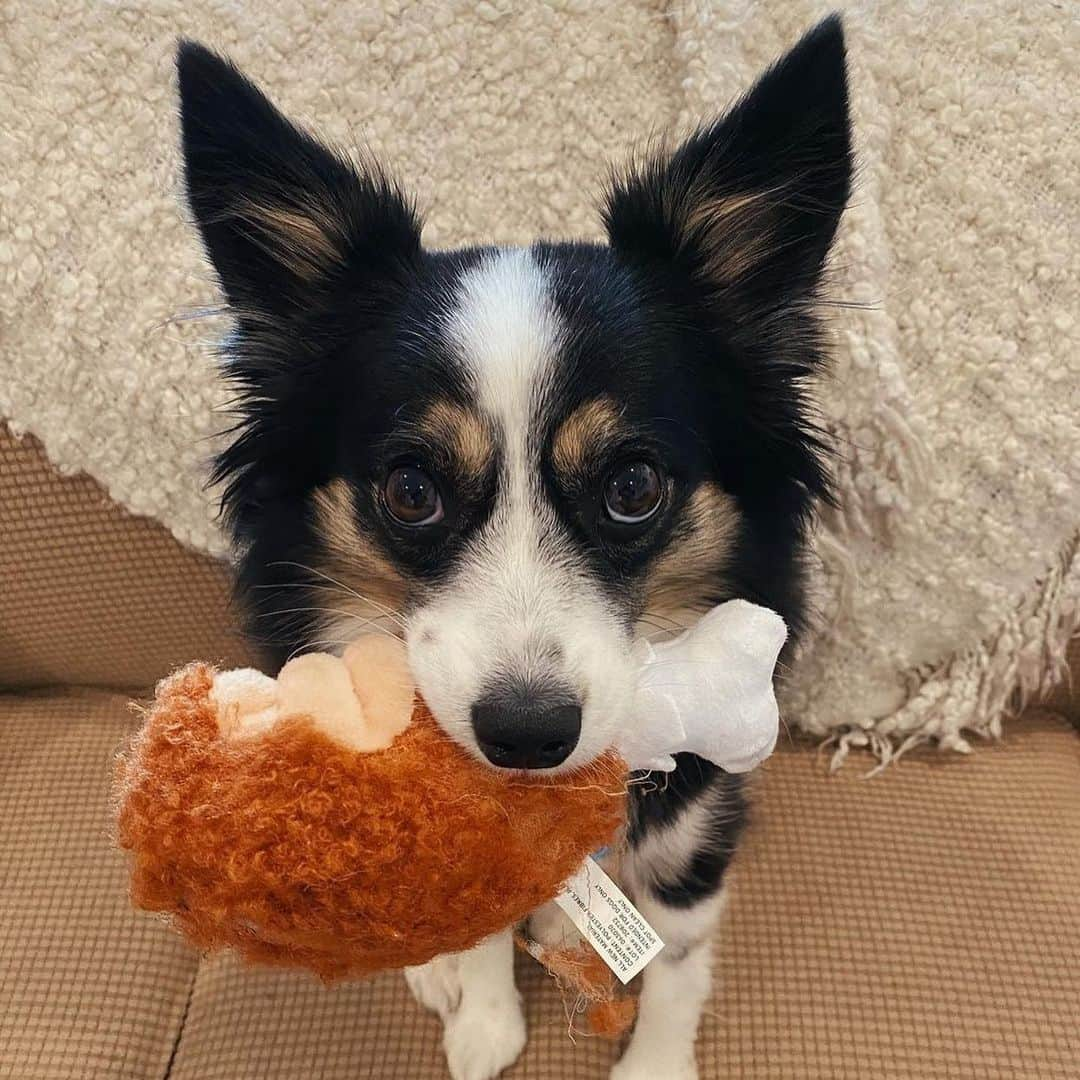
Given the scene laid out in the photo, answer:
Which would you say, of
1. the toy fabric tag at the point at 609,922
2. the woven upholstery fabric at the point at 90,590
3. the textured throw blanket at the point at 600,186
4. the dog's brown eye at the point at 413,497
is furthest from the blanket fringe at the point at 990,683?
the woven upholstery fabric at the point at 90,590

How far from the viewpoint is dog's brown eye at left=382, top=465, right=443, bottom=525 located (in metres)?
1.11

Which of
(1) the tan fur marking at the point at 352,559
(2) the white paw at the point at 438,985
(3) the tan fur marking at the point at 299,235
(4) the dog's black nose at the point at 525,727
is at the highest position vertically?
(3) the tan fur marking at the point at 299,235

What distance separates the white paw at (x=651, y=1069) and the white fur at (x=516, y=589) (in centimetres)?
71

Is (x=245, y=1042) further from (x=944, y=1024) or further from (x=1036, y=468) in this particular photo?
(x=1036, y=468)

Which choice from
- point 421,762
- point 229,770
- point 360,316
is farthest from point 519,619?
point 360,316

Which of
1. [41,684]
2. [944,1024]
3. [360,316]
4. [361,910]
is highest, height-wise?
[360,316]

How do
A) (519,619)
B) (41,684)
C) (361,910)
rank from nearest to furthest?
(361,910)
(519,619)
(41,684)

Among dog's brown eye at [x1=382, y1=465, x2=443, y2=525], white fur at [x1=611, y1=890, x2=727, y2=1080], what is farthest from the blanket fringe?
dog's brown eye at [x1=382, y1=465, x2=443, y2=525]

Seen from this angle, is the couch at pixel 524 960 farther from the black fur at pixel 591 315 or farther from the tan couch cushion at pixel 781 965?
the black fur at pixel 591 315

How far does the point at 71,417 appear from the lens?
5.81ft

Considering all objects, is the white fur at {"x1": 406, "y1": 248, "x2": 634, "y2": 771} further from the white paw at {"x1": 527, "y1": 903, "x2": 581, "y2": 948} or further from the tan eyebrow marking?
the white paw at {"x1": 527, "y1": 903, "x2": 581, "y2": 948}

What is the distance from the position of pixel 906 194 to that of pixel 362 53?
1064mm

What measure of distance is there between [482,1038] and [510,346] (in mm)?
1027

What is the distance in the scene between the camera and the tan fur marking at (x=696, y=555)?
3.91 feet
